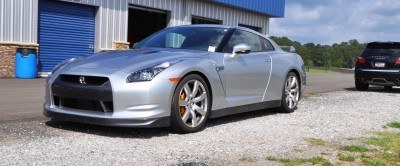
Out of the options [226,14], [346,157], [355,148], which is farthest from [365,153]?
[226,14]

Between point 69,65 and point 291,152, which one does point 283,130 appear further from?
point 69,65

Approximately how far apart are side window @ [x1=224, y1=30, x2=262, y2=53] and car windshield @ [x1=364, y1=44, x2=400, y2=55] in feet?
25.8

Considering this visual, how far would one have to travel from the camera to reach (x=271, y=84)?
716 centimetres

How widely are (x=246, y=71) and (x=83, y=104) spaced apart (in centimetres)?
235

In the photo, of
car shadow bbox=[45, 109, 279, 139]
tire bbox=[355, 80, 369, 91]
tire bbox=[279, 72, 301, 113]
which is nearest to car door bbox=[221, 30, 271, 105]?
tire bbox=[279, 72, 301, 113]

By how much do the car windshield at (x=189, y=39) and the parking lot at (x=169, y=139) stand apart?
109 cm

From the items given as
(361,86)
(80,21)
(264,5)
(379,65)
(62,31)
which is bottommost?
(361,86)

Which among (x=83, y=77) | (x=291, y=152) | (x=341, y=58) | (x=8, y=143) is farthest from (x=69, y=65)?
(x=341, y=58)

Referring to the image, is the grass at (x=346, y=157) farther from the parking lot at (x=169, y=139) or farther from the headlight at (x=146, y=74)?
the headlight at (x=146, y=74)

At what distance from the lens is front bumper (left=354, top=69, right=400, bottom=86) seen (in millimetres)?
13367

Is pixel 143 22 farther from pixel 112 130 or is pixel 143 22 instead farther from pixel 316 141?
pixel 316 141

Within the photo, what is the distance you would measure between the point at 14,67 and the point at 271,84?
34.0ft

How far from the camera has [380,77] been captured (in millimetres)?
13500

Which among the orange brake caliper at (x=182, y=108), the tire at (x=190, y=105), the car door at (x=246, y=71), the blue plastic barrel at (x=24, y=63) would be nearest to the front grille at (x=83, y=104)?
the tire at (x=190, y=105)
